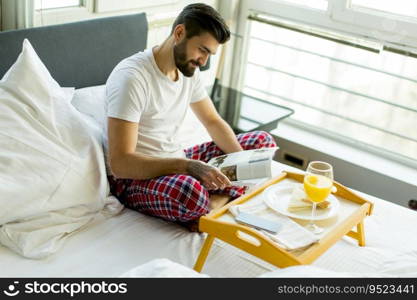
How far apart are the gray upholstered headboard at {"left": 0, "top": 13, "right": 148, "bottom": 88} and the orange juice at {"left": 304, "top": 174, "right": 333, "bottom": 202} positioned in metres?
1.12

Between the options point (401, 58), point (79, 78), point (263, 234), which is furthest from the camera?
point (401, 58)

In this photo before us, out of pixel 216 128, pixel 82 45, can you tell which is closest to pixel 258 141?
pixel 216 128

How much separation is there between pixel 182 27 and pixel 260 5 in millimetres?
1435

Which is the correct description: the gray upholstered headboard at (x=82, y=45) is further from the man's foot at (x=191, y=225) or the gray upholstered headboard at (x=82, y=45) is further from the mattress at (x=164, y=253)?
the man's foot at (x=191, y=225)

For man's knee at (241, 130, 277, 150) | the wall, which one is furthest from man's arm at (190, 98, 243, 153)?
the wall

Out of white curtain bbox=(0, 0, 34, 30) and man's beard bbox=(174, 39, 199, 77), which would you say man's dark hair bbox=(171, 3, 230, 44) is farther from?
white curtain bbox=(0, 0, 34, 30)

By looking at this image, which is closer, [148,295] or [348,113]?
[148,295]

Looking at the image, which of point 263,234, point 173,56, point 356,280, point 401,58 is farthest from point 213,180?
point 401,58

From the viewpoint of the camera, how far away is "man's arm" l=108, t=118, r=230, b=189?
2133 mm

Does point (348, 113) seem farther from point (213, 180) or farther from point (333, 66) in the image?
point (213, 180)

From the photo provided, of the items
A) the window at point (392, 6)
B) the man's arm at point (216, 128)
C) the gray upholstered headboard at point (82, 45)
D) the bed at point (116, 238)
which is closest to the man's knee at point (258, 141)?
the man's arm at point (216, 128)

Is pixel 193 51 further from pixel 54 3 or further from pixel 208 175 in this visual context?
pixel 54 3

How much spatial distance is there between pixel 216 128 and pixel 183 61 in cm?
36

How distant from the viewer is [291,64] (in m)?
3.64
